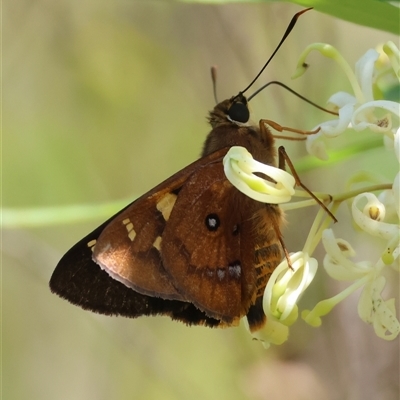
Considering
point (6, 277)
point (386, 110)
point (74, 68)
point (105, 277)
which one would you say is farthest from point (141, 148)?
point (386, 110)

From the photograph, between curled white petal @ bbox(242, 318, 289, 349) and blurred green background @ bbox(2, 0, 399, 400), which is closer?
curled white petal @ bbox(242, 318, 289, 349)

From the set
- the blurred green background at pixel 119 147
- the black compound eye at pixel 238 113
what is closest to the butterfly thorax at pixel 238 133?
the black compound eye at pixel 238 113

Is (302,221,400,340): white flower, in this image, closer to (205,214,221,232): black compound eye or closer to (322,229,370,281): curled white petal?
(322,229,370,281): curled white petal

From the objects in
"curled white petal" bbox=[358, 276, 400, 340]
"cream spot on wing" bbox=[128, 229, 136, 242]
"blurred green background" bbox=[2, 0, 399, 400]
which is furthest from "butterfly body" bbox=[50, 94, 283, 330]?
"blurred green background" bbox=[2, 0, 399, 400]

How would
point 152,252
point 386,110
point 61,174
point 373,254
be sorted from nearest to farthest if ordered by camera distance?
1. point 386,110
2. point 152,252
3. point 373,254
4. point 61,174

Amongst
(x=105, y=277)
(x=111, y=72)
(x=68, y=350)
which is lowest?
(x=68, y=350)

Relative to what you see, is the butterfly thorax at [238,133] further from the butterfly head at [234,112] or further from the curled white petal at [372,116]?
the curled white petal at [372,116]

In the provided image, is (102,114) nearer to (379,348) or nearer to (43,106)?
(43,106)

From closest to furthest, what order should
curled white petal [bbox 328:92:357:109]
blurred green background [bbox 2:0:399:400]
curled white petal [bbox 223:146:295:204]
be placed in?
curled white petal [bbox 223:146:295:204] < curled white petal [bbox 328:92:357:109] < blurred green background [bbox 2:0:399:400]
